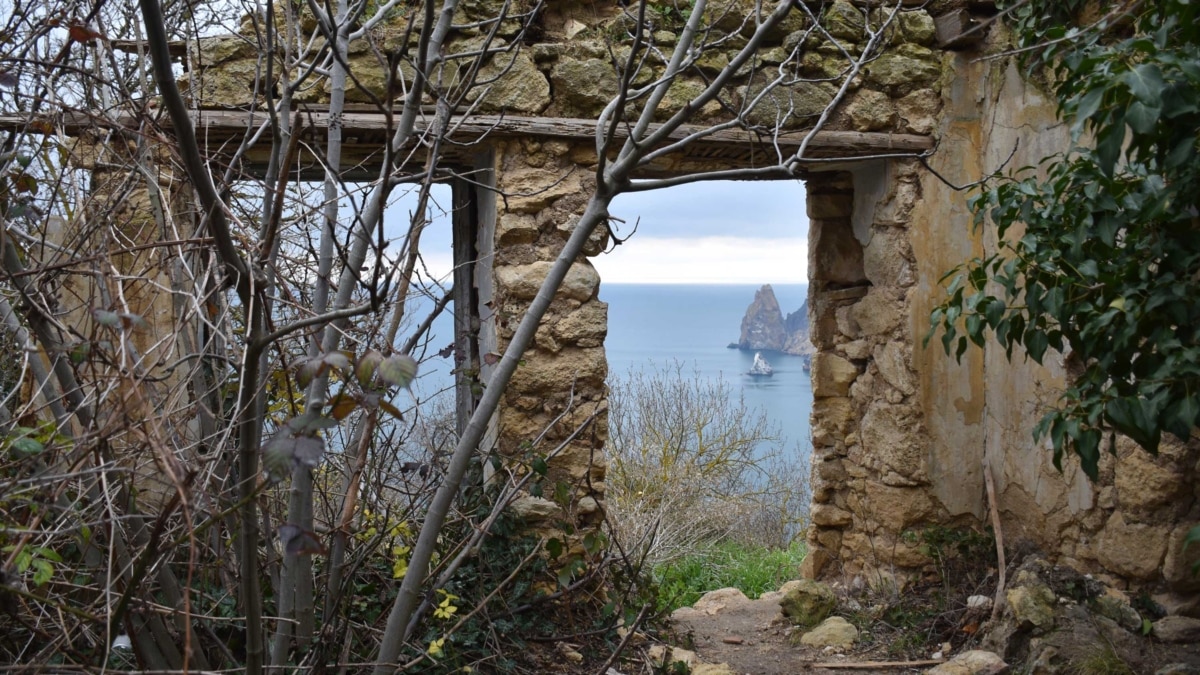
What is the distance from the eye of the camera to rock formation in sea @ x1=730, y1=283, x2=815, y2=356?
12625 millimetres

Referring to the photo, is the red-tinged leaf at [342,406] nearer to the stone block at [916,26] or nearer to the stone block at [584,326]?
the stone block at [584,326]

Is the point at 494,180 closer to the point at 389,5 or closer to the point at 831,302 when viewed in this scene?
the point at 389,5

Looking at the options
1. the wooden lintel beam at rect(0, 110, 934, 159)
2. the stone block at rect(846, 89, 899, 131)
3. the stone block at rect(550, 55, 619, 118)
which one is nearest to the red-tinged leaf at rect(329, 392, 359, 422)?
the wooden lintel beam at rect(0, 110, 934, 159)

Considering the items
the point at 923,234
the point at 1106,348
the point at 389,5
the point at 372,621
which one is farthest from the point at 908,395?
the point at 389,5

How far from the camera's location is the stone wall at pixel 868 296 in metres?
3.60

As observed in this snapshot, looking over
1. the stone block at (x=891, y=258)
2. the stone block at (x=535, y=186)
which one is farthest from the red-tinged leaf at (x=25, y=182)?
the stone block at (x=891, y=258)

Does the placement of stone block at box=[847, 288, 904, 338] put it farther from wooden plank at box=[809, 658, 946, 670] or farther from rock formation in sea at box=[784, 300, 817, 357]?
rock formation in sea at box=[784, 300, 817, 357]

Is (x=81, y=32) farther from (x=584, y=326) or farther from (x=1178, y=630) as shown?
(x=1178, y=630)

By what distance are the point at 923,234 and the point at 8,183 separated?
339cm

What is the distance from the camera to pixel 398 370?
1.28 meters

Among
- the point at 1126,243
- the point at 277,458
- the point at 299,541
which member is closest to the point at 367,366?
the point at 277,458

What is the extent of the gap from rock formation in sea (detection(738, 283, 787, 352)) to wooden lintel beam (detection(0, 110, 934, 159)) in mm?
8580

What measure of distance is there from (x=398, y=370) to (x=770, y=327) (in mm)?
11975

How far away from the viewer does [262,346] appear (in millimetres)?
1375
